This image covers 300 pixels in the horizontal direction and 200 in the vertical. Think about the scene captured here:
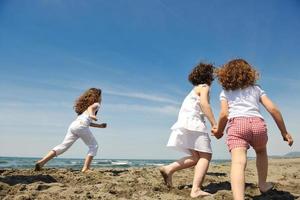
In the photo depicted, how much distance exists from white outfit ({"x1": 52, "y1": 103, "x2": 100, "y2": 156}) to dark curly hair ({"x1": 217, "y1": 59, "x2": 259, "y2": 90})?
3.99 m

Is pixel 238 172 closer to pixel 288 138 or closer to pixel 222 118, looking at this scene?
pixel 222 118

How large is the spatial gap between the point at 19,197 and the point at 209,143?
2631 millimetres

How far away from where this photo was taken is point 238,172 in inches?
159

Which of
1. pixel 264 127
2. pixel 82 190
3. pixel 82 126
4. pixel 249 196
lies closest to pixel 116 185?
pixel 82 190

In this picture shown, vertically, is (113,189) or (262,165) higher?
(262,165)

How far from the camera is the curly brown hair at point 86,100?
8.15 meters

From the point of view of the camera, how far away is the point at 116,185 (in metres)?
5.28

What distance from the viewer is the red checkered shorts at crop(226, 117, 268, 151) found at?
4.23 meters

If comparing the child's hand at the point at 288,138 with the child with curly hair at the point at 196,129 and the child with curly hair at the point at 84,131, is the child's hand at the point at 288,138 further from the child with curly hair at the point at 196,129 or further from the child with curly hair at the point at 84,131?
the child with curly hair at the point at 84,131

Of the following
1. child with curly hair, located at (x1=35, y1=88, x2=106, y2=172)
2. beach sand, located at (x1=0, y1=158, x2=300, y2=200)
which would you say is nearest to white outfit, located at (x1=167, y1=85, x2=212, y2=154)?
beach sand, located at (x1=0, y1=158, x2=300, y2=200)

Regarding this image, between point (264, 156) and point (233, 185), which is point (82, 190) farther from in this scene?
point (264, 156)

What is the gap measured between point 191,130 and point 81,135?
3.49 meters

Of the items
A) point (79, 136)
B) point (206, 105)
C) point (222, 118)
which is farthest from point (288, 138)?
point (79, 136)

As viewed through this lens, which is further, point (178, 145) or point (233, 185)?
point (178, 145)
